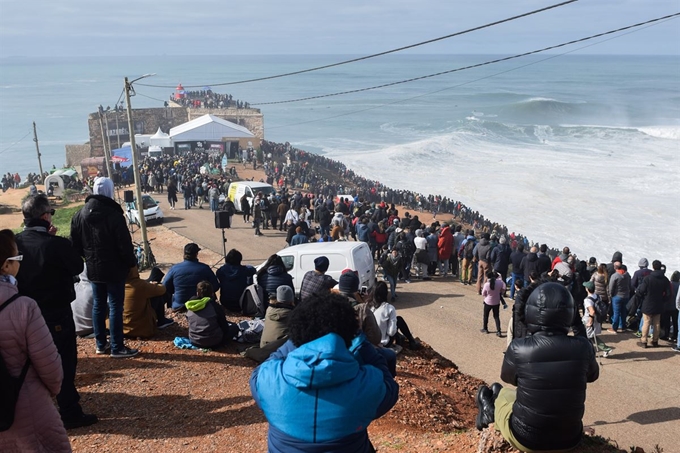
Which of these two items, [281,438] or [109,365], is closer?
[281,438]

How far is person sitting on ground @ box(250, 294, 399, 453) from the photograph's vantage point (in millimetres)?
3062

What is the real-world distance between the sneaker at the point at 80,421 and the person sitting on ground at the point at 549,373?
12.6 feet

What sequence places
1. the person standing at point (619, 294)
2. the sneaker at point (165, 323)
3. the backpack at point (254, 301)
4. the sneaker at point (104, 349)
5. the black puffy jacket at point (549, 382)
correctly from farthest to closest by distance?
1. the person standing at point (619, 294)
2. the backpack at point (254, 301)
3. the sneaker at point (165, 323)
4. the sneaker at point (104, 349)
5. the black puffy jacket at point (549, 382)

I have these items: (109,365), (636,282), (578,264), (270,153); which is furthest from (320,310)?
(270,153)

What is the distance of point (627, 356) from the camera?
37.4 ft

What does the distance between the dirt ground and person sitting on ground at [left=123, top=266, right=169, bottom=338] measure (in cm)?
15

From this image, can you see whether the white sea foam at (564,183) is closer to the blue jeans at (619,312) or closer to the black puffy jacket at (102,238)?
the blue jeans at (619,312)

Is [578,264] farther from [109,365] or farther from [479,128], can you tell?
[479,128]

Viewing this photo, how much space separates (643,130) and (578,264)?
257 ft

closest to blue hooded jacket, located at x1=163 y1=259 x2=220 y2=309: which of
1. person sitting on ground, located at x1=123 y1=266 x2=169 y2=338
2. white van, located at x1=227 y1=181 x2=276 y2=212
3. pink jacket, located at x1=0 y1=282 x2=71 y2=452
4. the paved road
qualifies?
person sitting on ground, located at x1=123 y1=266 x2=169 y2=338

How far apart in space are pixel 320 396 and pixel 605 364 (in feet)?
30.6

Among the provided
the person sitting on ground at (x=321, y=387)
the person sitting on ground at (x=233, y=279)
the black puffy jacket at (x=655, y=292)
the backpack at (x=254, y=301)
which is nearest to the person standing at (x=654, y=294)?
the black puffy jacket at (x=655, y=292)

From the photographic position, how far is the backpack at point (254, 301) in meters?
9.88

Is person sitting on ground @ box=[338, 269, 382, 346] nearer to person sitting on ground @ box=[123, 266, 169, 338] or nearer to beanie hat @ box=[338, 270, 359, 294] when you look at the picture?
beanie hat @ box=[338, 270, 359, 294]
